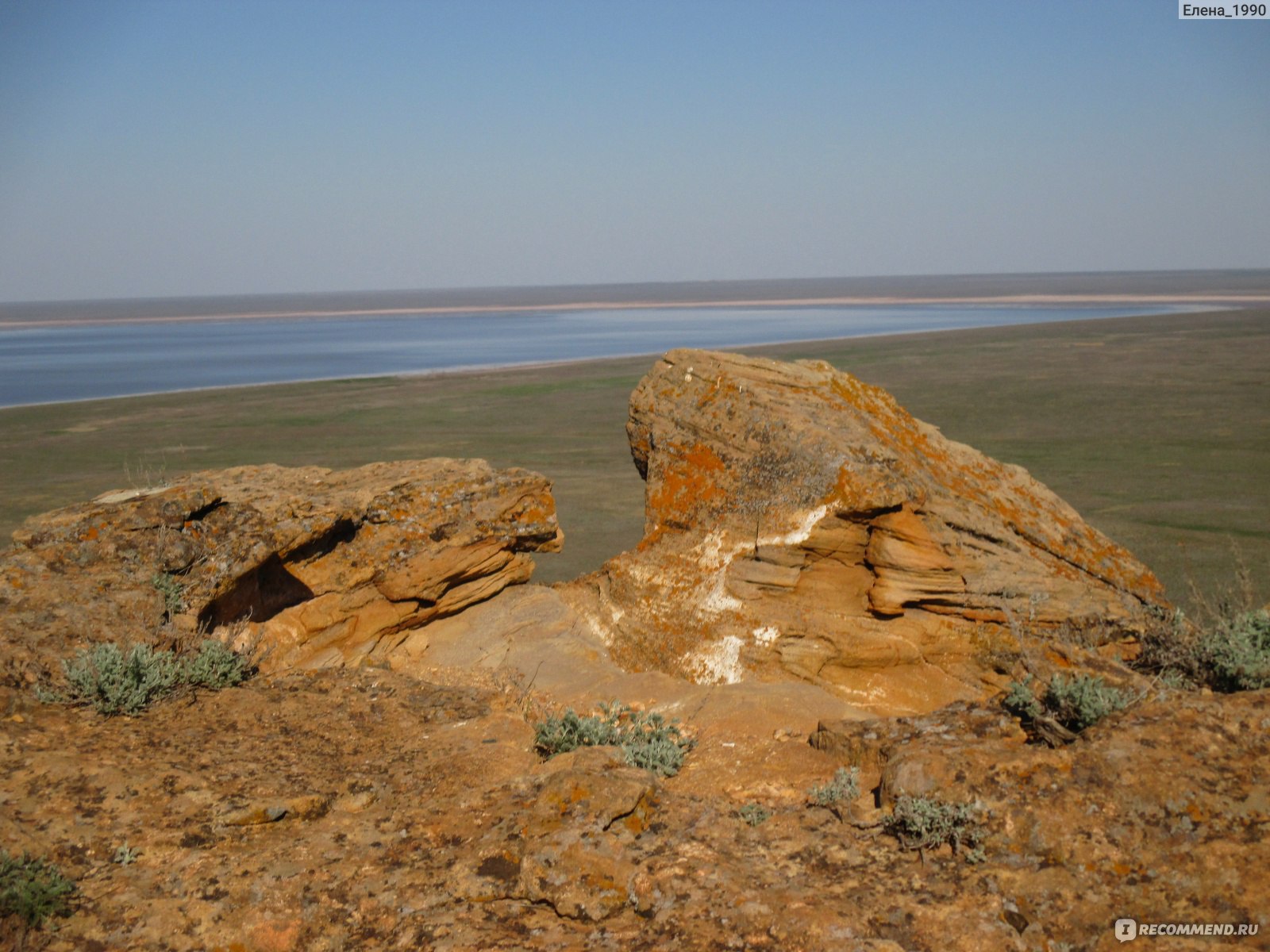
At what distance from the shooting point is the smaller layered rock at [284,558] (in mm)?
7551

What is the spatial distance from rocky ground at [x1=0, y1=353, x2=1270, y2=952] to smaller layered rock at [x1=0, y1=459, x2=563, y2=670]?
30 millimetres

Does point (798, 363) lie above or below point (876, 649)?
above

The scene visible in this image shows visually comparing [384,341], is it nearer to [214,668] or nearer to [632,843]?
[214,668]

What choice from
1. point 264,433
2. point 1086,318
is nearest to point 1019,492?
point 264,433

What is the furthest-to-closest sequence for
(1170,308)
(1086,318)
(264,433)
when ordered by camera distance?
(1170,308) < (1086,318) < (264,433)

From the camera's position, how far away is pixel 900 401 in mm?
33031

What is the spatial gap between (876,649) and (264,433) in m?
25.1

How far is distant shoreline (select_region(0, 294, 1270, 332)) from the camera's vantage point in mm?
96125

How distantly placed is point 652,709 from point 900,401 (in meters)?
26.9

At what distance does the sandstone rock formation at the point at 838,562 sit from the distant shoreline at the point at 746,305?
283ft

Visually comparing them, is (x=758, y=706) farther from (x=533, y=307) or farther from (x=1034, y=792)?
(x=533, y=307)

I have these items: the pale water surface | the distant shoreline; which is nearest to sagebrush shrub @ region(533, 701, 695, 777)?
the pale water surface

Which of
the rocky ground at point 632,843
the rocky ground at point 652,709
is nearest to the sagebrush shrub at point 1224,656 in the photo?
the rocky ground at point 652,709

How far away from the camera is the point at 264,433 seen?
29828 millimetres
